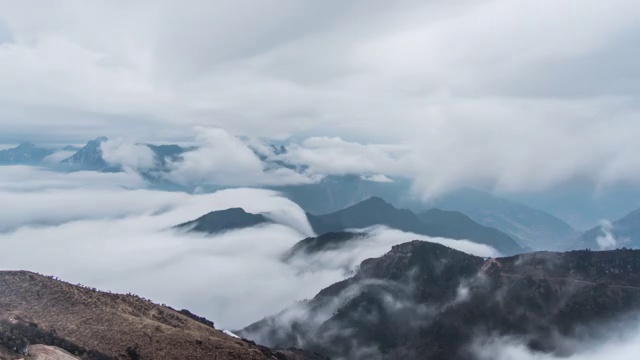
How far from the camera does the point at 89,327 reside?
92750mm

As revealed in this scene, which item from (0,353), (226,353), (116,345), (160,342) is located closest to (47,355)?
(0,353)

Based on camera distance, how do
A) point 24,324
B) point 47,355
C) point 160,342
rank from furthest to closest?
point 160,342 < point 24,324 < point 47,355

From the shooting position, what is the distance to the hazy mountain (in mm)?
83375

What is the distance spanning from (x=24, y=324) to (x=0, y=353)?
1742 centimetres

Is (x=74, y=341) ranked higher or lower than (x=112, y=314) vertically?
lower

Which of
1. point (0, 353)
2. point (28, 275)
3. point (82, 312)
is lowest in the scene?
point (0, 353)

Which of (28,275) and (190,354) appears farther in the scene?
(28,275)

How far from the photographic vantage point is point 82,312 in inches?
3856

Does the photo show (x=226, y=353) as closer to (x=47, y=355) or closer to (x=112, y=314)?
(x=112, y=314)

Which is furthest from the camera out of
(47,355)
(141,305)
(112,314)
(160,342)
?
(141,305)

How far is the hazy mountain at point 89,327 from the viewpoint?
83.4m

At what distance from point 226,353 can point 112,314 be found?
2485 centimetres

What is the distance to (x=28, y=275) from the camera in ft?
366

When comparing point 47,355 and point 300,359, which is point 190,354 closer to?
point 47,355
